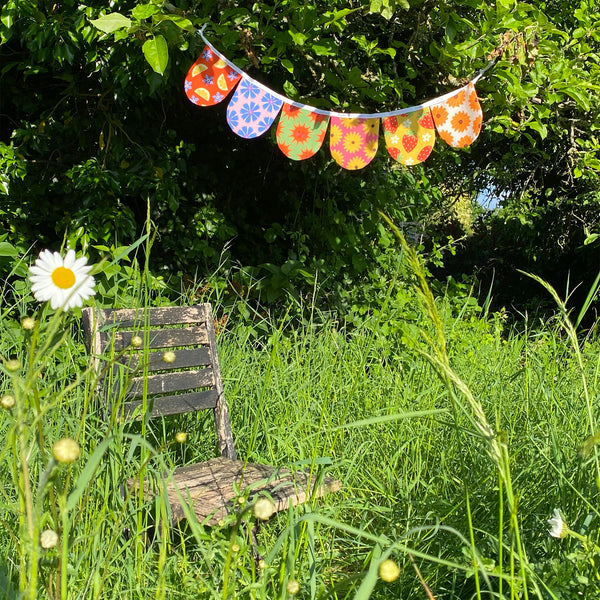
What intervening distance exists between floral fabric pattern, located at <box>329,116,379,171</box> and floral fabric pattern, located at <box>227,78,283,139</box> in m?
0.29

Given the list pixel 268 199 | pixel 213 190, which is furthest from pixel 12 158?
pixel 268 199

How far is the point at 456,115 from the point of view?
3.27 metres

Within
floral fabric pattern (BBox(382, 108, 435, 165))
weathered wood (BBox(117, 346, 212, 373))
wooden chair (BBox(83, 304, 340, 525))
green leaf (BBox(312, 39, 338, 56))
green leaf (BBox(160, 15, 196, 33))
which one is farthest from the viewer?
floral fabric pattern (BBox(382, 108, 435, 165))

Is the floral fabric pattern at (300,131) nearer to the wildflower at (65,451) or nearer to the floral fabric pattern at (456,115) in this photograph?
Result: the floral fabric pattern at (456,115)

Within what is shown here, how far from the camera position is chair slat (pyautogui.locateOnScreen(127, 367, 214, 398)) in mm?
2038

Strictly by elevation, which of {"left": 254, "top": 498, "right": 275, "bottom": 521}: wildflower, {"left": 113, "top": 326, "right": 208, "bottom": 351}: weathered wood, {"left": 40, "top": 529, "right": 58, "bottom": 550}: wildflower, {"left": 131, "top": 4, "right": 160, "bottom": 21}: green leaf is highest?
{"left": 131, "top": 4, "right": 160, "bottom": 21}: green leaf

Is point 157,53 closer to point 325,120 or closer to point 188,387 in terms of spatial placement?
point 325,120

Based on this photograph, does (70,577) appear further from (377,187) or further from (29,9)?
(377,187)

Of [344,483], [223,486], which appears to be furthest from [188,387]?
[344,483]

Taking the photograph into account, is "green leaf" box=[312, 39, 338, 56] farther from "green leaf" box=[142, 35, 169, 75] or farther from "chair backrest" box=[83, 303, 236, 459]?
"chair backrest" box=[83, 303, 236, 459]

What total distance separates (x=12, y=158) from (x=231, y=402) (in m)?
2.09

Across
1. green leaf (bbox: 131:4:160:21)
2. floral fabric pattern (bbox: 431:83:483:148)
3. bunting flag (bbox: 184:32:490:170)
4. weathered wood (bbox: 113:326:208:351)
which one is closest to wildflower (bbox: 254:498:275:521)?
weathered wood (bbox: 113:326:208:351)

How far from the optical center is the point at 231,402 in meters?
2.56

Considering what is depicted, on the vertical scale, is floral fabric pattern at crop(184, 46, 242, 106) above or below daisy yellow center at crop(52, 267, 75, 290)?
above
